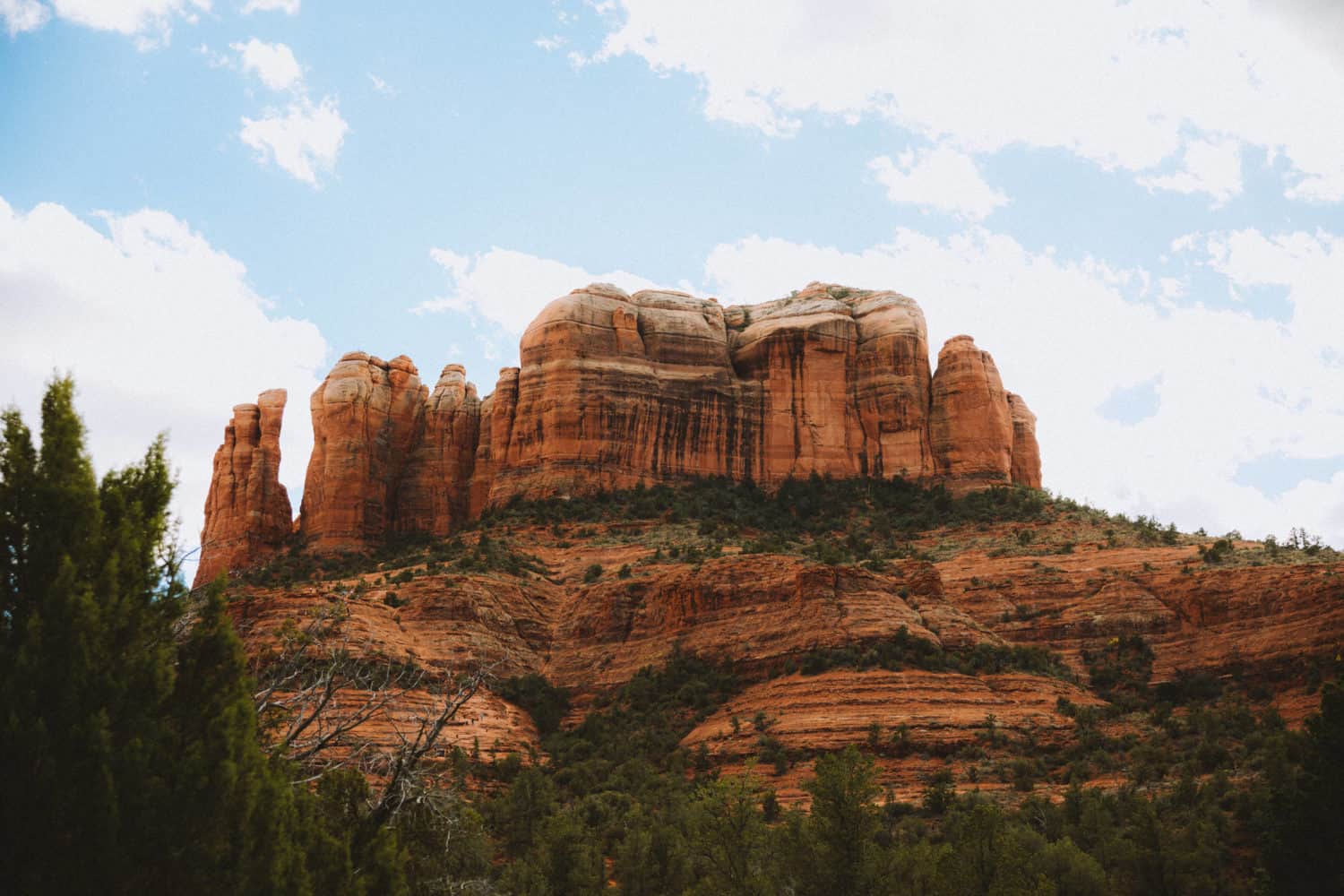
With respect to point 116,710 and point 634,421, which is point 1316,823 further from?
point 634,421

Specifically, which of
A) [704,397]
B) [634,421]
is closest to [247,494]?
[634,421]

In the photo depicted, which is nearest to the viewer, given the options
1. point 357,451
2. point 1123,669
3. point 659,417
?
point 1123,669

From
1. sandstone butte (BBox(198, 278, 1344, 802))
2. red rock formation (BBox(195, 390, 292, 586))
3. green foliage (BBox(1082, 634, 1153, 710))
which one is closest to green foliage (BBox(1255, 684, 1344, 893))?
sandstone butte (BBox(198, 278, 1344, 802))

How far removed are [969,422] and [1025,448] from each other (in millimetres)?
12898

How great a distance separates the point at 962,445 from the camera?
229 feet

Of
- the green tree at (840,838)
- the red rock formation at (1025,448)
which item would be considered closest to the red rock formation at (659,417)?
the red rock formation at (1025,448)

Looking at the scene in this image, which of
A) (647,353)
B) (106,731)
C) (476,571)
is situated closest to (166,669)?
(106,731)

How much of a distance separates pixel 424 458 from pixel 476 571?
2276 cm

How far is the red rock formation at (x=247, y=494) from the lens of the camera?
73.5 m

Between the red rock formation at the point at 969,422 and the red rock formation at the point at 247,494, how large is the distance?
137 ft

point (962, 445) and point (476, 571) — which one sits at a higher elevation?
point (962, 445)

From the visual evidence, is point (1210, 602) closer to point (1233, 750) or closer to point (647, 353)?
point (1233, 750)

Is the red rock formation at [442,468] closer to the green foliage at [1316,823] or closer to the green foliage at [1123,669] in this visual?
the green foliage at [1123,669]

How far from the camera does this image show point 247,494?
245ft
